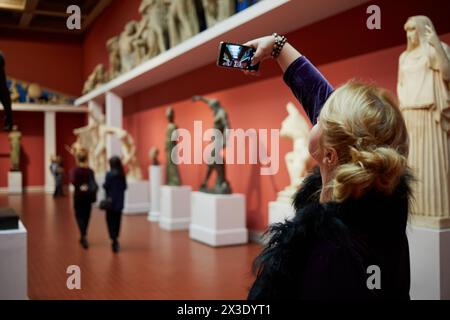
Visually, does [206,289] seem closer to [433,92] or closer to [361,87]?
[433,92]

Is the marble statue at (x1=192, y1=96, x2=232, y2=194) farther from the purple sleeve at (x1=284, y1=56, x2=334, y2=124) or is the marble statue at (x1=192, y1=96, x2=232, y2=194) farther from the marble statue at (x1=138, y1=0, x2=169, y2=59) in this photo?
the purple sleeve at (x1=284, y1=56, x2=334, y2=124)

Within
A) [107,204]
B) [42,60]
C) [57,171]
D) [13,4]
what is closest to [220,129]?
[107,204]

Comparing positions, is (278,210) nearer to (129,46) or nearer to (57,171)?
(57,171)

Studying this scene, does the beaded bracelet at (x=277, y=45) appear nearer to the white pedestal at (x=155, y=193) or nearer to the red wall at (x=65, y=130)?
the red wall at (x=65, y=130)

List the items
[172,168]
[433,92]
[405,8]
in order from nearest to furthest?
[433,92] → [405,8] → [172,168]

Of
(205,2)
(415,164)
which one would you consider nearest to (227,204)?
(205,2)

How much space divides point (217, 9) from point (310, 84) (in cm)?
472

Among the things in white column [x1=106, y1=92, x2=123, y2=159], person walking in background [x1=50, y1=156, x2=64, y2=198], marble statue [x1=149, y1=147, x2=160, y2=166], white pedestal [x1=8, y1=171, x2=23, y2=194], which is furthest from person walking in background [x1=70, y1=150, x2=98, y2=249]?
white column [x1=106, y1=92, x2=123, y2=159]

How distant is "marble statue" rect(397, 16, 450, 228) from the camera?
4.23 m

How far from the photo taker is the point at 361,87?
1.40m

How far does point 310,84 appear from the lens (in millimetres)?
1837

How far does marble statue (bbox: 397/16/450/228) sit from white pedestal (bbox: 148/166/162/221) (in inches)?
282

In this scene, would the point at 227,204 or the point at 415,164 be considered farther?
the point at 227,204
